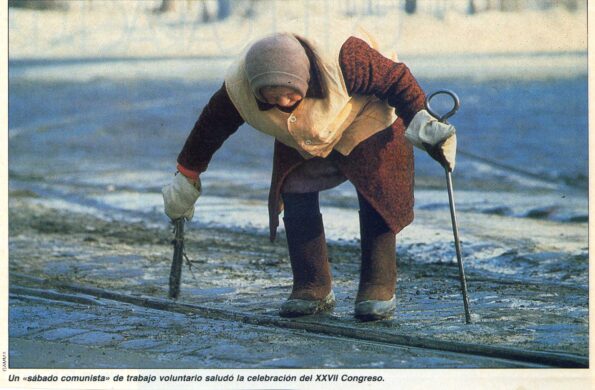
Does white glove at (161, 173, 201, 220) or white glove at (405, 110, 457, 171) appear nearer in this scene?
white glove at (405, 110, 457, 171)

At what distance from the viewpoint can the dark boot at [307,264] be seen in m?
4.33

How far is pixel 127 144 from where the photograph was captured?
9688mm

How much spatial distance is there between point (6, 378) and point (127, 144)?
562 centimetres

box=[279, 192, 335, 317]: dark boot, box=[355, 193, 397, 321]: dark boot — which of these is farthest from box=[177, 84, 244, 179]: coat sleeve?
box=[355, 193, 397, 321]: dark boot

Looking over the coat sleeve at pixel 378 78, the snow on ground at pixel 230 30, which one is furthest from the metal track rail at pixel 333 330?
the snow on ground at pixel 230 30

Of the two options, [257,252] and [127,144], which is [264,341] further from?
[127,144]

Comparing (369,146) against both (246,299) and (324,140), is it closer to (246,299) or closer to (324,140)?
(324,140)

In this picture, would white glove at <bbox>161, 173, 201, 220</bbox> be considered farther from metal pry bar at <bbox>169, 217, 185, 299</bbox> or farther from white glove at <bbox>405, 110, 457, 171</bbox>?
white glove at <bbox>405, 110, 457, 171</bbox>

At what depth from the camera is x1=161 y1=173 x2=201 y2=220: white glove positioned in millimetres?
4332

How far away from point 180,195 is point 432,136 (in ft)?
3.47

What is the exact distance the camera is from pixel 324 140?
403cm

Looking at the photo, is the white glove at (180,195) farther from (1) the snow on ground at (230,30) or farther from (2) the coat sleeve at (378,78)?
(1) the snow on ground at (230,30)

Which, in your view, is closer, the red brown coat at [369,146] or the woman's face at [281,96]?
the woman's face at [281,96]

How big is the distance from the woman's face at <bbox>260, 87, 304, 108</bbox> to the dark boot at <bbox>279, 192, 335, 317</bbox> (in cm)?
55
